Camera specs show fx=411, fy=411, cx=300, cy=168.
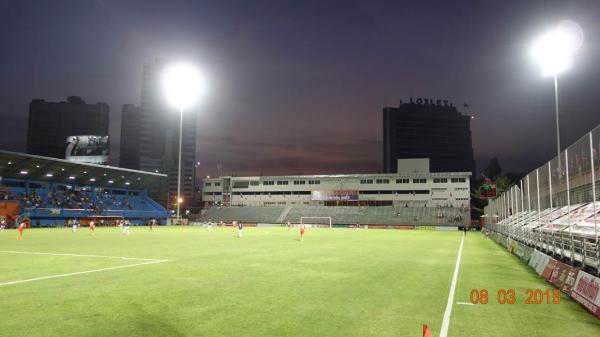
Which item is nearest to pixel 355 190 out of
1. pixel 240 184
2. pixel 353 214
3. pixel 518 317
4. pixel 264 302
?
pixel 353 214

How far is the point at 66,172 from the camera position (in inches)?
3029

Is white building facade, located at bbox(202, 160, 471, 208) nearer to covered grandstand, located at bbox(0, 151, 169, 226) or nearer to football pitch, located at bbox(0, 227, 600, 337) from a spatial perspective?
covered grandstand, located at bbox(0, 151, 169, 226)

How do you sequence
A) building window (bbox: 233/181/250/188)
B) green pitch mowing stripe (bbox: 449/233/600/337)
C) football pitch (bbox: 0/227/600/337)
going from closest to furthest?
football pitch (bbox: 0/227/600/337)
green pitch mowing stripe (bbox: 449/233/600/337)
building window (bbox: 233/181/250/188)

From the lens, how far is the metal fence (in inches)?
564

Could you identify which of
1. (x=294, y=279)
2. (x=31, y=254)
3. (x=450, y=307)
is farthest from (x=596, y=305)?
(x=31, y=254)

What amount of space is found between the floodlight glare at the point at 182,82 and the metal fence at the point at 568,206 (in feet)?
138

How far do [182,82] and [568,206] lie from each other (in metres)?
49.1

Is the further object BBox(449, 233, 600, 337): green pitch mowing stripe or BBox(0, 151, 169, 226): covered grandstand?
BBox(0, 151, 169, 226): covered grandstand

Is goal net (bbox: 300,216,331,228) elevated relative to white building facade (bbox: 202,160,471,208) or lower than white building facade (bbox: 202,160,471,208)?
lower

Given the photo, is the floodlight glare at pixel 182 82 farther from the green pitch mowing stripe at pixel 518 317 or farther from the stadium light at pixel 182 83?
the green pitch mowing stripe at pixel 518 317

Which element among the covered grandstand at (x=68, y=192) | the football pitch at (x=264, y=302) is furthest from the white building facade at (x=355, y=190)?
the football pitch at (x=264, y=302)

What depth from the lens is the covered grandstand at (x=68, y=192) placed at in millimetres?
67750

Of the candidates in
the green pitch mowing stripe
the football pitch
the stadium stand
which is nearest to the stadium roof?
the stadium stand

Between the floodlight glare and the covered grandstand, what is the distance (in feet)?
90.1
